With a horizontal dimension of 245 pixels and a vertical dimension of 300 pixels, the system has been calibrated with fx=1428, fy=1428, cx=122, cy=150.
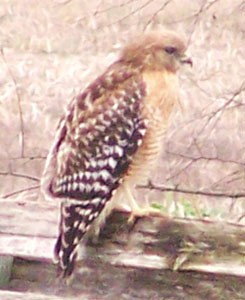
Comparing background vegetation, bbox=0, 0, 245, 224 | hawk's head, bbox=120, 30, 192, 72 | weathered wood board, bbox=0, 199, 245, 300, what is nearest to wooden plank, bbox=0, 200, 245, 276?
weathered wood board, bbox=0, 199, 245, 300

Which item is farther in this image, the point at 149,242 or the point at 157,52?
the point at 157,52

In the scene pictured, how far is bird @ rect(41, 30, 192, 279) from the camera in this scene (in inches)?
120

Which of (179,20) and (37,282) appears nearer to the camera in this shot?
(37,282)

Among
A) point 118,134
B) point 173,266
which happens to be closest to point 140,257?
point 173,266

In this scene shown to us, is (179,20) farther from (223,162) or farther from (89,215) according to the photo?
(89,215)

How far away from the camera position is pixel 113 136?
332cm

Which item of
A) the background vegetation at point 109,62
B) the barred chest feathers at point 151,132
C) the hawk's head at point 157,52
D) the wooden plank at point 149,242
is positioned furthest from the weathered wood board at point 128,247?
the background vegetation at point 109,62

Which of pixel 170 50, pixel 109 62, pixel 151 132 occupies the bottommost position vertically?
pixel 109 62

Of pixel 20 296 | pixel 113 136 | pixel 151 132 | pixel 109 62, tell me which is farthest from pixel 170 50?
pixel 109 62

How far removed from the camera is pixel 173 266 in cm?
267

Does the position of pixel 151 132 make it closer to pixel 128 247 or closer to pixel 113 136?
pixel 113 136

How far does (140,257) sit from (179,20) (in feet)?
14.4

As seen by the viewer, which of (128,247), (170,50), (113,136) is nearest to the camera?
(128,247)

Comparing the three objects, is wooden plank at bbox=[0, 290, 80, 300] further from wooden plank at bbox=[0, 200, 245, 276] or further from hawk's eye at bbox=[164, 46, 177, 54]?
hawk's eye at bbox=[164, 46, 177, 54]
